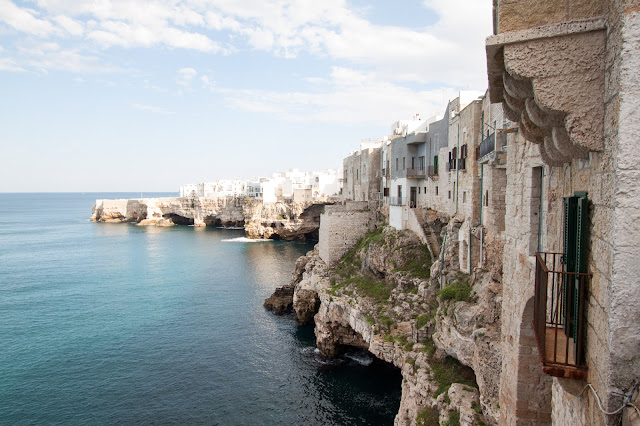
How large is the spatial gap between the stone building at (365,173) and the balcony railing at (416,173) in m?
8.08

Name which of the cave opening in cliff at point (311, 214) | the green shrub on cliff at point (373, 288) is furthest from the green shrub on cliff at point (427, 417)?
the cave opening in cliff at point (311, 214)

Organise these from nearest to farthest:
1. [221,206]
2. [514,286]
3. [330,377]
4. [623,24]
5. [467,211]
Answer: [623,24] → [514,286] → [467,211] → [330,377] → [221,206]

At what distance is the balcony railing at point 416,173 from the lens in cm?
2873

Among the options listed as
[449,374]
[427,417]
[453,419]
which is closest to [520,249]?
[453,419]

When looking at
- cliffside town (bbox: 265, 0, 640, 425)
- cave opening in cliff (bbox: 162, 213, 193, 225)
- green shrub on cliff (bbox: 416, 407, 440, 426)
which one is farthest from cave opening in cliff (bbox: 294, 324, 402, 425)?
cave opening in cliff (bbox: 162, 213, 193, 225)

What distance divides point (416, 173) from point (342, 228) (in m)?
8.06

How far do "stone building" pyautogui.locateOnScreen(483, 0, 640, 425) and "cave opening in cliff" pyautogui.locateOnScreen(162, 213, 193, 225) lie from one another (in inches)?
3972

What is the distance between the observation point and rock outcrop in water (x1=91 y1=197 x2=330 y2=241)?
2857 inches

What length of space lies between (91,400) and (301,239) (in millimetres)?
52826

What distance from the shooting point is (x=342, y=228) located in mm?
34906

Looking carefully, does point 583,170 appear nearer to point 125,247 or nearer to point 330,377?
point 330,377

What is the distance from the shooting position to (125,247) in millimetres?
65125

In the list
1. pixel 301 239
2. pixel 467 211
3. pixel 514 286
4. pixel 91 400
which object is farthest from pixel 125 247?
pixel 514 286

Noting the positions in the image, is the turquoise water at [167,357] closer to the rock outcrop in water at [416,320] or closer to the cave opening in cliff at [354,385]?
the cave opening in cliff at [354,385]
